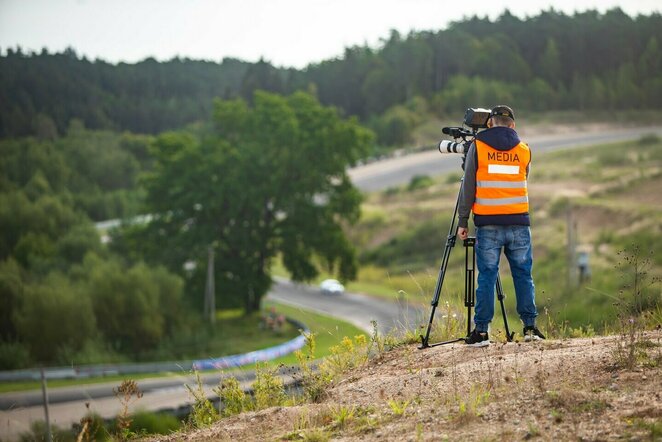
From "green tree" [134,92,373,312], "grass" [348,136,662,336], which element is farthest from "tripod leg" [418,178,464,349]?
"green tree" [134,92,373,312]

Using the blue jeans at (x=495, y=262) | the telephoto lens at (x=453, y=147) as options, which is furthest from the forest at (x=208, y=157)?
the blue jeans at (x=495, y=262)

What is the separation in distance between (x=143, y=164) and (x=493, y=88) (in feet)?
126

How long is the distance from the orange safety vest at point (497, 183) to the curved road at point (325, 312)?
1.46 metres

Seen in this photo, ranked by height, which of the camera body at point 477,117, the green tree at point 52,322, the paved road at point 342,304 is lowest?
the paved road at point 342,304

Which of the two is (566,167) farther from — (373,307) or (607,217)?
(373,307)

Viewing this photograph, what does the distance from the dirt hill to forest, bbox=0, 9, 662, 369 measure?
33160 millimetres

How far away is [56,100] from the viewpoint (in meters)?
102

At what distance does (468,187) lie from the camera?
824 cm

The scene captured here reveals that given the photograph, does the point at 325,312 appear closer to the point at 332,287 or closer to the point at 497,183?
the point at 332,287

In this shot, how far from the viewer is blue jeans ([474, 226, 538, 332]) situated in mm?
8211

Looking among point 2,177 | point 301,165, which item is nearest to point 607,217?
point 301,165

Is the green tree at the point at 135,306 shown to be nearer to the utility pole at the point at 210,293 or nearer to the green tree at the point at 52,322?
the green tree at the point at 52,322

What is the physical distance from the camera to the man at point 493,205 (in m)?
8.20

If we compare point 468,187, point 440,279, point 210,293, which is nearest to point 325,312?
point 210,293
